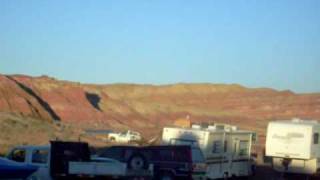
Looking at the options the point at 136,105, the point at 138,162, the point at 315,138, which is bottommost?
the point at 138,162

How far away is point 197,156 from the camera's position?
24312 mm

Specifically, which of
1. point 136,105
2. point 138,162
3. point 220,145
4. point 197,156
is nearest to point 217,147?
point 220,145

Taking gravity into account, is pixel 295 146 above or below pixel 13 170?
above

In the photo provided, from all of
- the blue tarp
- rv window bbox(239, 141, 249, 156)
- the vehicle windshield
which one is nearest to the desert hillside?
rv window bbox(239, 141, 249, 156)

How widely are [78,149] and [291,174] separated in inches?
550

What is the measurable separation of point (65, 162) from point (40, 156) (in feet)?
2.57

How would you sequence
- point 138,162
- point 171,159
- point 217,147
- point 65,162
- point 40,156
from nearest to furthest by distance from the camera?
point 65,162
point 40,156
point 138,162
point 171,159
point 217,147

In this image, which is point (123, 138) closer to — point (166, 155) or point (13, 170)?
point (166, 155)

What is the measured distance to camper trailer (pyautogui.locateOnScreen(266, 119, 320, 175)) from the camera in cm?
2938

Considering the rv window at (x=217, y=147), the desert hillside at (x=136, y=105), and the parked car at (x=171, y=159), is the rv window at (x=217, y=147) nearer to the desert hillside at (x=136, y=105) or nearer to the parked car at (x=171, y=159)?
the parked car at (x=171, y=159)

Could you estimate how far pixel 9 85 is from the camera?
86938mm

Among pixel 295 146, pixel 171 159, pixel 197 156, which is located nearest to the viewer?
pixel 171 159

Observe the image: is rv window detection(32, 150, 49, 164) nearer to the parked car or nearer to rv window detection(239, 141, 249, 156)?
the parked car

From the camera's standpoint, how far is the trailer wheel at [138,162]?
74.3ft
